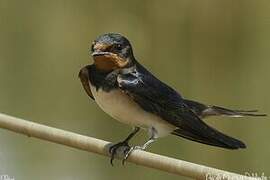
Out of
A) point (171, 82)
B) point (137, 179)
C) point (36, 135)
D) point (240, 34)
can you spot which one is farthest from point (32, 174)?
point (36, 135)

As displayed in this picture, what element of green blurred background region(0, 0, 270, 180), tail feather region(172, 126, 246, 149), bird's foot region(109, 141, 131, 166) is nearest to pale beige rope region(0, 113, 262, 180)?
bird's foot region(109, 141, 131, 166)

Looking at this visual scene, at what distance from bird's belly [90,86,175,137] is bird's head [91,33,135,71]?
1.9 inches

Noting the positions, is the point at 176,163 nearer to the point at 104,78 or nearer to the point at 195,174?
the point at 195,174

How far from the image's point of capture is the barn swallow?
131 cm

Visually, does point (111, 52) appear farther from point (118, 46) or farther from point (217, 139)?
point (217, 139)

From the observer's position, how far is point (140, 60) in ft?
10.2

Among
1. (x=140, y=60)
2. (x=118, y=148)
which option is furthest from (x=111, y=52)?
(x=140, y=60)

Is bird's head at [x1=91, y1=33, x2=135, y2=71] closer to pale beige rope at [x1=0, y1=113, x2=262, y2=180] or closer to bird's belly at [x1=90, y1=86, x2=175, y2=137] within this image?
bird's belly at [x1=90, y1=86, x2=175, y2=137]

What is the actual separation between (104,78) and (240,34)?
75.9 inches

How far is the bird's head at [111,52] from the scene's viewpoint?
128 cm

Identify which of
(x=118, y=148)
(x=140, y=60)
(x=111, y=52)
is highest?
(x=111, y=52)

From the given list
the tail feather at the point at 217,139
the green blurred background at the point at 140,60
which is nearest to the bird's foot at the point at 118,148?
Answer: the tail feather at the point at 217,139

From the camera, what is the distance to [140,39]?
3.21 m

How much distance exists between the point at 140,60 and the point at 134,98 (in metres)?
1.75
